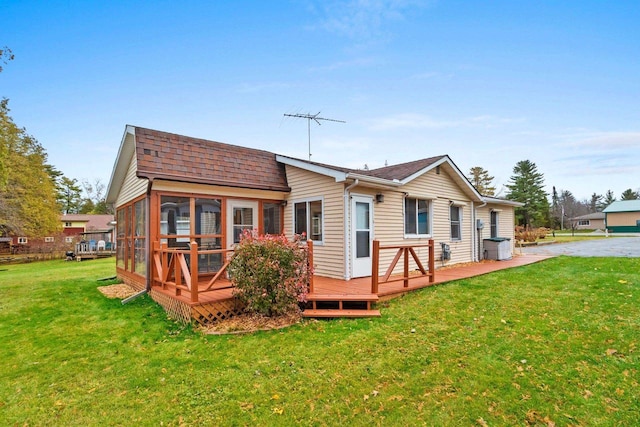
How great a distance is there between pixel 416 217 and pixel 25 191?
2795 cm

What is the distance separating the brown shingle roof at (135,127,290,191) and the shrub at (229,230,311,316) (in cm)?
282

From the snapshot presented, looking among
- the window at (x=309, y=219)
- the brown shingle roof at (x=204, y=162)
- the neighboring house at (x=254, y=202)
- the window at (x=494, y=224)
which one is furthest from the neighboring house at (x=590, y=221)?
the brown shingle roof at (x=204, y=162)

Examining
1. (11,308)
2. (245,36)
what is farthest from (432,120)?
(11,308)

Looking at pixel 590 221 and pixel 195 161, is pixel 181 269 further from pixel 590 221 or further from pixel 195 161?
pixel 590 221

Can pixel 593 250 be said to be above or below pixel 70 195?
below

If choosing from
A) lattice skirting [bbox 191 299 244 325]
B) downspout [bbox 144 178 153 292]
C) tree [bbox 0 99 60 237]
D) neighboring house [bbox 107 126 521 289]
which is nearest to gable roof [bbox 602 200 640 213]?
neighboring house [bbox 107 126 521 289]

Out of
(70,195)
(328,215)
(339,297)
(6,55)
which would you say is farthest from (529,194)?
(70,195)

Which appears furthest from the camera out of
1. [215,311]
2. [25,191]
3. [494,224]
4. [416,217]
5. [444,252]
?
[25,191]

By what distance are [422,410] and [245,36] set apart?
12.1 m

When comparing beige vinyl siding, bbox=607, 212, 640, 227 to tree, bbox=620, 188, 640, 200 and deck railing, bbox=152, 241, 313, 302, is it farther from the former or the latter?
deck railing, bbox=152, 241, 313, 302

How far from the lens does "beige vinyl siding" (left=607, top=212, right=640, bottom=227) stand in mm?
39875

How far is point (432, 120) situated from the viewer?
1528cm

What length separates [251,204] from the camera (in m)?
8.51

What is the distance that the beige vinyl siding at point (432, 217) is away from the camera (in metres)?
8.62
